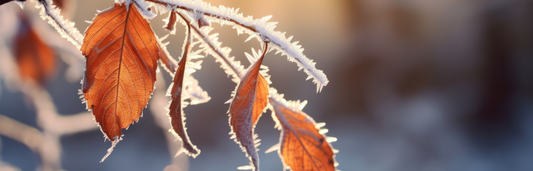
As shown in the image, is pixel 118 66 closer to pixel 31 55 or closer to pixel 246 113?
Answer: pixel 246 113

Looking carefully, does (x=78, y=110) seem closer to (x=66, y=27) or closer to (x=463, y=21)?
(x=66, y=27)

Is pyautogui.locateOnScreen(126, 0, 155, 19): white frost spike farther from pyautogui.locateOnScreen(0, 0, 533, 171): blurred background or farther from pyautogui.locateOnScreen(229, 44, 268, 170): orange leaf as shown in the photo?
pyautogui.locateOnScreen(0, 0, 533, 171): blurred background

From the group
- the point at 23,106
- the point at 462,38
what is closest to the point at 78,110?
the point at 23,106

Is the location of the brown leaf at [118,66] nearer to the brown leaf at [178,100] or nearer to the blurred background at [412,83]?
the brown leaf at [178,100]

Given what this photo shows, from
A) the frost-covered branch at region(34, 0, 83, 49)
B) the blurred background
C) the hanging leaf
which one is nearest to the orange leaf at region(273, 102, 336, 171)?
the hanging leaf

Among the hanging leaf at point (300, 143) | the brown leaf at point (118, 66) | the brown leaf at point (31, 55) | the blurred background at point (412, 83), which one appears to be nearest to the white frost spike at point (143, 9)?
the brown leaf at point (118, 66)

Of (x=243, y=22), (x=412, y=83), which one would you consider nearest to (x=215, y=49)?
(x=243, y=22)

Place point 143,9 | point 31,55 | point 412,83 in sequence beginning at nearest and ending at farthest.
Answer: point 143,9 → point 31,55 → point 412,83
